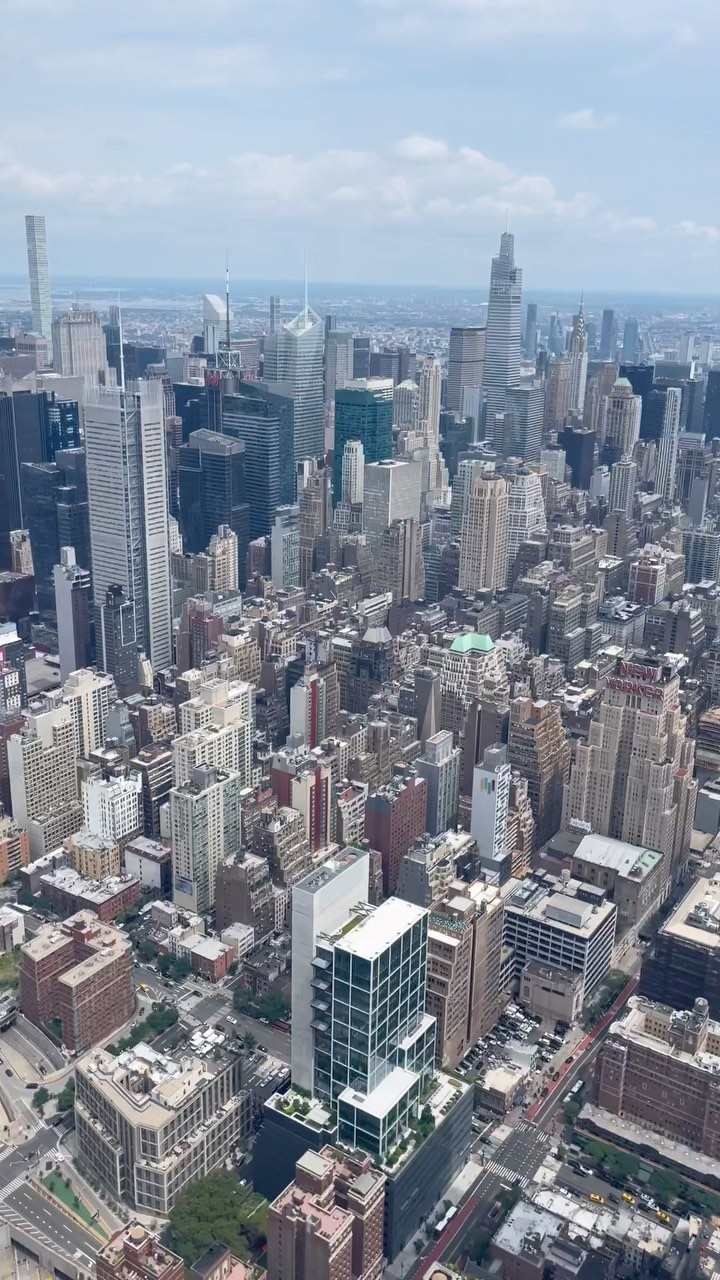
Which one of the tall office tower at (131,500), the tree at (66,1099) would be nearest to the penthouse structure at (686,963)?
the tree at (66,1099)

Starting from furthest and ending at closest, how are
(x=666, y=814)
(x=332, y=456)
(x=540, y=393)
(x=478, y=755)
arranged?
(x=540, y=393), (x=332, y=456), (x=478, y=755), (x=666, y=814)

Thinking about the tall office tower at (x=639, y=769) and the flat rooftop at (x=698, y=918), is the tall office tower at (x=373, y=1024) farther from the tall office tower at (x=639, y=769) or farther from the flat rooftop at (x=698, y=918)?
the tall office tower at (x=639, y=769)

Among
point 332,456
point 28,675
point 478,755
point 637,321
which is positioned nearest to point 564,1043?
point 478,755

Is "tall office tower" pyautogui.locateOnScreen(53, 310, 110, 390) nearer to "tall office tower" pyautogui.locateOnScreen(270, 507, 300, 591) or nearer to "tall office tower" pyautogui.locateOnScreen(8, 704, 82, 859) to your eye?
"tall office tower" pyautogui.locateOnScreen(270, 507, 300, 591)

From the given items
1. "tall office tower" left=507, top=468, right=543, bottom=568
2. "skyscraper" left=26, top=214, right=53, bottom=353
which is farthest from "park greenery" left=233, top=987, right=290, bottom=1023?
"tall office tower" left=507, top=468, right=543, bottom=568

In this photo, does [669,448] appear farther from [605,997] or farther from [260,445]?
[605,997]

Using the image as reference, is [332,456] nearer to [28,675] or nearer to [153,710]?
[28,675]

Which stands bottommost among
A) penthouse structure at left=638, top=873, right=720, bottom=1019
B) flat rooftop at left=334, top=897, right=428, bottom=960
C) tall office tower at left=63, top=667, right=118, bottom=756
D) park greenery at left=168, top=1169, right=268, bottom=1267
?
park greenery at left=168, top=1169, right=268, bottom=1267
